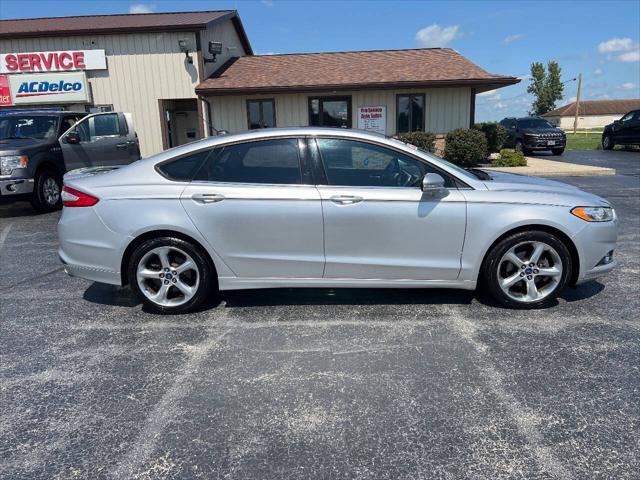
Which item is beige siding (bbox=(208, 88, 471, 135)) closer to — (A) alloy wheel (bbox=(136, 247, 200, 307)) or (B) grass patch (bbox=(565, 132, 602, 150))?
(A) alloy wheel (bbox=(136, 247, 200, 307))

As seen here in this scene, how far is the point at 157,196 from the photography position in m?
4.05

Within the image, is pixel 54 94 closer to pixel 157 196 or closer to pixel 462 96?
pixel 462 96

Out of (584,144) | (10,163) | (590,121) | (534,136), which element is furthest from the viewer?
(590,121)

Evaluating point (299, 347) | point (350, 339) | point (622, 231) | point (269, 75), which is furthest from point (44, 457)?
point (269, 75)

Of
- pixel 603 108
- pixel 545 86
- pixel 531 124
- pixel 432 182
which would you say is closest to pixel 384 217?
pixel 432 182

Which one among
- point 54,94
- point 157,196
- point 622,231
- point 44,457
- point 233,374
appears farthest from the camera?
point 54,94

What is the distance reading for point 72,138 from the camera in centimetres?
962

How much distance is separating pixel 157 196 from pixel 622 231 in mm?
6665

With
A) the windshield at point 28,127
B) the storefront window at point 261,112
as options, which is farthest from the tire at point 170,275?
the storefront window at point 261,112

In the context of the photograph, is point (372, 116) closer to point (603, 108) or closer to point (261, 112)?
point (261, 112)

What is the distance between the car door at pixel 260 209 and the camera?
13.1 feet

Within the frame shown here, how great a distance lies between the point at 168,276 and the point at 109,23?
1652 cm

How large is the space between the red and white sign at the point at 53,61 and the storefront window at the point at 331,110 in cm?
718

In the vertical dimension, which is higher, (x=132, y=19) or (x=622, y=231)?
(x=132, y=19)
